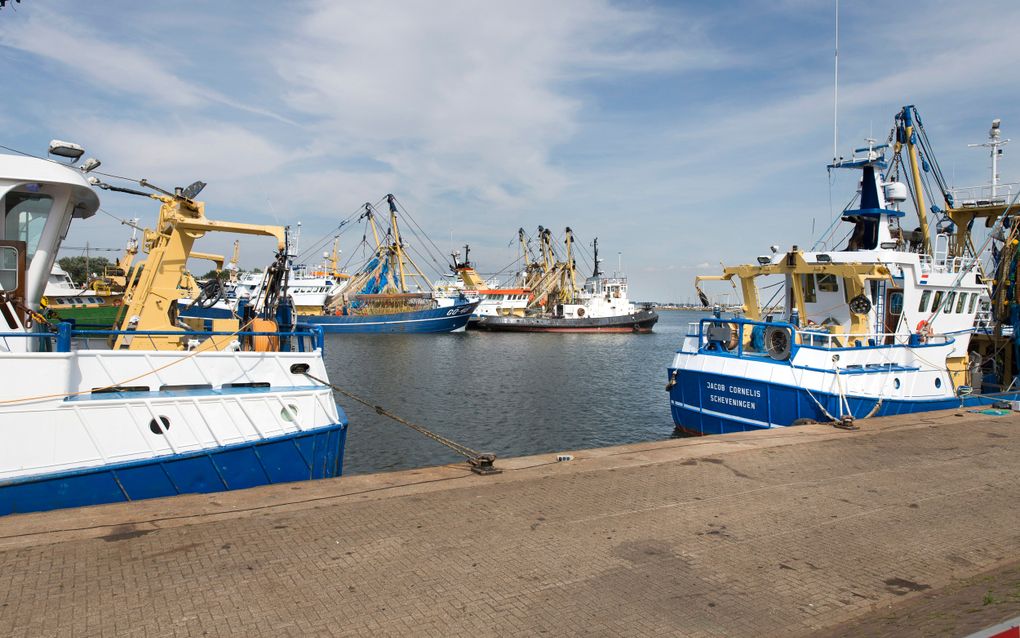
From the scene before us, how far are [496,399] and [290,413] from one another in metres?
15.2

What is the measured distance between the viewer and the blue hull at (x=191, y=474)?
7.34 meters

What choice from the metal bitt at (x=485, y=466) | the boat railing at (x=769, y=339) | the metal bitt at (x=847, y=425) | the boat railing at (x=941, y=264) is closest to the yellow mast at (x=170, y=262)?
the metal bitt at (x=485, y=466)

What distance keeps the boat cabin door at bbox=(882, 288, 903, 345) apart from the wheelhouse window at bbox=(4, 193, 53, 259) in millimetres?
16525

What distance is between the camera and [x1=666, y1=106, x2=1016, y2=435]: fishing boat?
44.6 feet

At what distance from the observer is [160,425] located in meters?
8.17

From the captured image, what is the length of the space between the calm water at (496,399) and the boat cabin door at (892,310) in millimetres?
5921

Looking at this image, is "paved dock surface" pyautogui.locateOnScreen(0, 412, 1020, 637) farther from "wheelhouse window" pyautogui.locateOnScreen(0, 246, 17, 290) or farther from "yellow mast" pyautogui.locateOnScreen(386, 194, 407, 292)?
"yellow mast" pyautogui.locateOnScreen(386, 194, 407, 292)

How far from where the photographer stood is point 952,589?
200 inches

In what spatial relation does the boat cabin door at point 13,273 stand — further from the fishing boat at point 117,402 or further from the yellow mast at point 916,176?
the yellow mast at point 916,176

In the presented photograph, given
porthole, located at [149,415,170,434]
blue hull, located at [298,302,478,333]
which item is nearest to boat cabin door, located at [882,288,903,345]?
porthole, located at [149,415,170,434]

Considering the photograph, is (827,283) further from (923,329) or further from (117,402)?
(117,402)

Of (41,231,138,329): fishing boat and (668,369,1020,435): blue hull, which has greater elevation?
(41,231,138,329): fishing boat

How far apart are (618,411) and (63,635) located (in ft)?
62.6

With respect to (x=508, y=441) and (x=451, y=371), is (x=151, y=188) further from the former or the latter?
(x=451, y=371)
